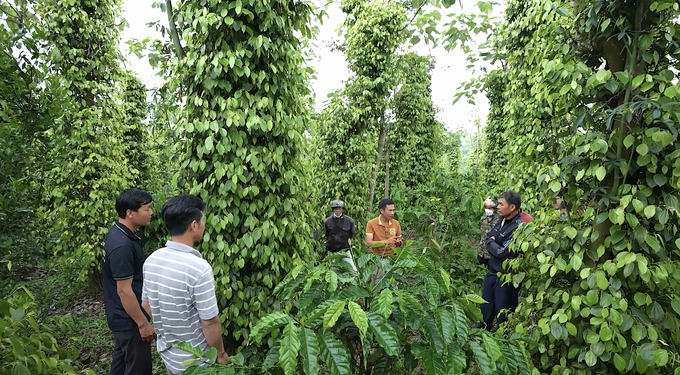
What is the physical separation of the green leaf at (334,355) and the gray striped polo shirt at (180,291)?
1047 mm

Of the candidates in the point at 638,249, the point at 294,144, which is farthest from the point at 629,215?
the point at 294,144

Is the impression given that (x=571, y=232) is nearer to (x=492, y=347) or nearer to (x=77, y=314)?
(x=492, y=347)

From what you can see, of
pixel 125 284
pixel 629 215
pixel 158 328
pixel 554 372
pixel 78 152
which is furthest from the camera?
pixel 78 152

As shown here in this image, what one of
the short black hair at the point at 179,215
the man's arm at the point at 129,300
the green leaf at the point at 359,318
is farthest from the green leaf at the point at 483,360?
the man's arm at the point at 129,300

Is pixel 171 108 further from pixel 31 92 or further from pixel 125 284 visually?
pixel 125 284

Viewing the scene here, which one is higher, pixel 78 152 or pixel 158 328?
pixel 78 152

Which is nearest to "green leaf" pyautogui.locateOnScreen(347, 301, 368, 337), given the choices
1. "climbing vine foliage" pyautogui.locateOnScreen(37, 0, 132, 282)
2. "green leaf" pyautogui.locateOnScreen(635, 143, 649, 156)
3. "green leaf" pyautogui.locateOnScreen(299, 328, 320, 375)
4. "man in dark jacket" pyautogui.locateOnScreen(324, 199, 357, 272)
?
"green leaf" pyautogui.locateOnScreen(299, 328, 320, 375)

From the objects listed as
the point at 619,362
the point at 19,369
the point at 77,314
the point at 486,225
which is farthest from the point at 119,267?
the point at 77,314

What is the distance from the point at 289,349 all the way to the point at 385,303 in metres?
0.38

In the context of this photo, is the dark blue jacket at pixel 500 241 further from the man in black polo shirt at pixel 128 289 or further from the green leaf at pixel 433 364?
the man in black polo shirt at pixel 128 289

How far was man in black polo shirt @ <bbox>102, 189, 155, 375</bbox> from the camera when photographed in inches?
103

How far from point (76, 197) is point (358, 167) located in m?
5.17

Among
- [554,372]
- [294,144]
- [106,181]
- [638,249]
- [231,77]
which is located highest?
[231,77]

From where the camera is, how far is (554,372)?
2.12 metres
